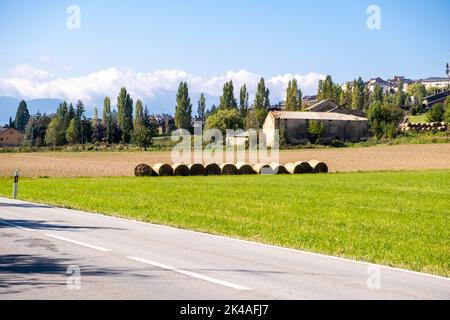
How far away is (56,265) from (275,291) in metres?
3.82

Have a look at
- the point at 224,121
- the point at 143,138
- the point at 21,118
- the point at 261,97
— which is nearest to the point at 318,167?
the point at 143,138

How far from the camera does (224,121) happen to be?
11606 cm

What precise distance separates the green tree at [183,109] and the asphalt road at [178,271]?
11744 cm

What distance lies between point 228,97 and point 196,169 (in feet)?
316

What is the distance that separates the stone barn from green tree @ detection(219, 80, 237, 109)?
28.0 m

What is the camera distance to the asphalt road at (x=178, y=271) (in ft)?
24.3

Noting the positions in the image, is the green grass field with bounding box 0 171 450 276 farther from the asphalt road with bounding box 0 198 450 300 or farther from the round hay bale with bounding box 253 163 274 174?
the round hay bale with bounding box 253 163 274 174

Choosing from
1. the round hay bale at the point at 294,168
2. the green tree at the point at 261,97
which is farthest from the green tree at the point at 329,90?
the round hay bale at the point at 294,168

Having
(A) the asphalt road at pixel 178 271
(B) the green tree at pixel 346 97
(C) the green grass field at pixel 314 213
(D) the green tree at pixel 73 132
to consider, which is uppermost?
Result: (B) the green tree at pixel 346 97

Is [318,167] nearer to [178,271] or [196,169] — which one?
[196,169]

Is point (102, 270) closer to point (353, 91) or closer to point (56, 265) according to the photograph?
point (56, 265)

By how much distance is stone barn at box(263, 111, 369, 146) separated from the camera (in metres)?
105

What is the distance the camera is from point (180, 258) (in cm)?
995

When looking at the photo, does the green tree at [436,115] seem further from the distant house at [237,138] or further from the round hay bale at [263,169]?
the round hay bale at [263,169]
